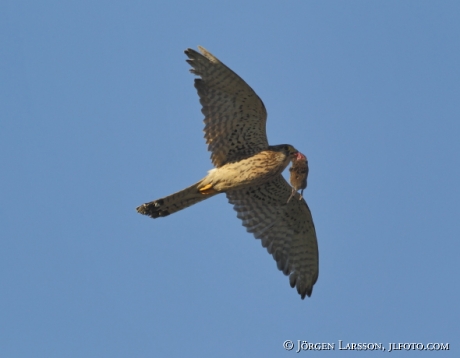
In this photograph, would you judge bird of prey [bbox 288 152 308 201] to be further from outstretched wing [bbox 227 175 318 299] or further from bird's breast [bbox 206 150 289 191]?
outstretched wing [bbox 227 175 318 299]

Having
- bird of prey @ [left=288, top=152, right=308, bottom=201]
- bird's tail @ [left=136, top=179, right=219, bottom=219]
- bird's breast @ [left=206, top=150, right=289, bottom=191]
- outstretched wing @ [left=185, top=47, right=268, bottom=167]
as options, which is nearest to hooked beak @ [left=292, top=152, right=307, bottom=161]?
bird of prey @ [left=288, top=152, right=308, bottom=201]

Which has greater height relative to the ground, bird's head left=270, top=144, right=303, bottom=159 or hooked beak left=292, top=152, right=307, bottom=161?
bird's head left=270, top=144, right=303, bottom=159

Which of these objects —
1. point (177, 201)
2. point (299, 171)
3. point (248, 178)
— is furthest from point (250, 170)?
point (177, 201)

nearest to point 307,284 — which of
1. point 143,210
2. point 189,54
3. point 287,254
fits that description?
point 287,254

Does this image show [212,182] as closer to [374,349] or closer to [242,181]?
[242,181]

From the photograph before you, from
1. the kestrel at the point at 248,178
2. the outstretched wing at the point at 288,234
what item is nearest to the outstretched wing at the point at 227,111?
the kestrel at the point at 248,178

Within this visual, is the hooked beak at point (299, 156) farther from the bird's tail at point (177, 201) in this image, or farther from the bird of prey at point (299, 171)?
the bird's tail at point (177, 201)

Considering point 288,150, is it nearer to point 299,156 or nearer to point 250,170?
point 299,156
